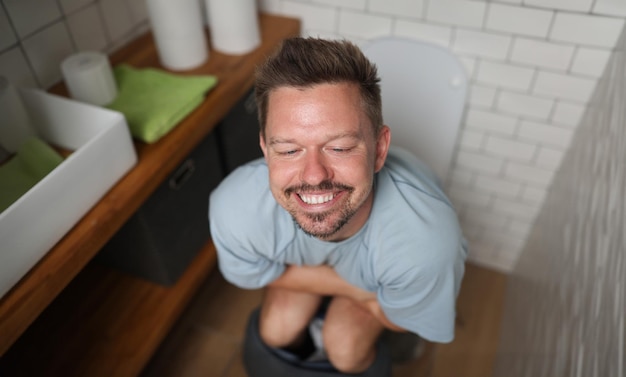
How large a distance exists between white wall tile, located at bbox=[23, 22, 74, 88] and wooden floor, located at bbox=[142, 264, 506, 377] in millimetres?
840

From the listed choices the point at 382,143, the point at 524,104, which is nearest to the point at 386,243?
the point at 382,143

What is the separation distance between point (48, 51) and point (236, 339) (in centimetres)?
98

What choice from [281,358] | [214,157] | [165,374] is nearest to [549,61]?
→ [214,157]

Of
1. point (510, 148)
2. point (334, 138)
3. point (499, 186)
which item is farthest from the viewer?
point (499, 186)

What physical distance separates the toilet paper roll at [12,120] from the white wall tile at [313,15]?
807 millimetres

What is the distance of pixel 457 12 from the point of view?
1.27m

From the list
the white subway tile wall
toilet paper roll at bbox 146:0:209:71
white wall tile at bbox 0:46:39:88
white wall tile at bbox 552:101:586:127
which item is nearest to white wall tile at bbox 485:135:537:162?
the white subway tile wall

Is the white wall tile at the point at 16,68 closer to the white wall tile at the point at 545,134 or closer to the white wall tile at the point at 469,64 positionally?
the white wall tile at the point at 469,64

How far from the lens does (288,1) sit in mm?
1485

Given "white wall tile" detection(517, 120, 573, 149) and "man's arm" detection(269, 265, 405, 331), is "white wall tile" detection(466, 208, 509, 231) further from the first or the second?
"man's arm" detection(269, 265, 405, 331)

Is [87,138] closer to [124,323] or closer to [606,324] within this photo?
[124,323]

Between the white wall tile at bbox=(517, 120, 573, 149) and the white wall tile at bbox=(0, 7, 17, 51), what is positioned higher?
the white wall tile at bbox=(0, 7, 17, 51)

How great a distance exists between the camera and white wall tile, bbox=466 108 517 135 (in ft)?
4.65

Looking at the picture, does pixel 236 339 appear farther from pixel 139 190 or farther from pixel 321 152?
pixel 321 152
